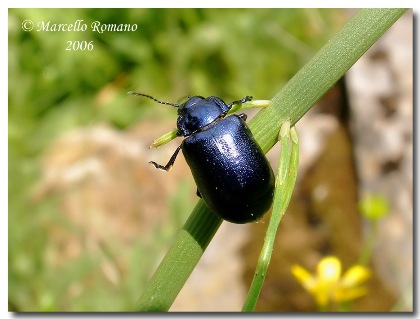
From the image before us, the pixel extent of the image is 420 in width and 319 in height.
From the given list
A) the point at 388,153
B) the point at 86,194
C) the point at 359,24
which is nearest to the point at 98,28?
the point at 86,194

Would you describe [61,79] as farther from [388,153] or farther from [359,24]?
[359,24]

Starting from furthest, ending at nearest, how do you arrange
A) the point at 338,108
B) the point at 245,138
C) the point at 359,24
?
the point at 338,108 < the point at 245,138 < the point at 359,24

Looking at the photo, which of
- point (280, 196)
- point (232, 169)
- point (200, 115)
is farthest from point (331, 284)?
point (280, 196)

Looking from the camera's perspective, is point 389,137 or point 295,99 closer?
point 295,99

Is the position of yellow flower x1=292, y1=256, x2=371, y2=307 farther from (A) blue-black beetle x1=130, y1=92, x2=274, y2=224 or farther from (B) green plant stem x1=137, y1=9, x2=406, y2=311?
(B) green plant stem x1=137, y1=9, x2=406, y2=311

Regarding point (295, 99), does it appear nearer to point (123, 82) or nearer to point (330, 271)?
point (330, 271)

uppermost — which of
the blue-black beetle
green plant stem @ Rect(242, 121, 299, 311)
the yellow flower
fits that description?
green plant stem @ Rect(242, 121, 299, 311)

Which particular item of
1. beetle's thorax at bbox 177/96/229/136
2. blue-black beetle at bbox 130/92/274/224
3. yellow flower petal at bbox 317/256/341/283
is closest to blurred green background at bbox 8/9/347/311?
yellow flower petal at bbox 317/256/341/283
